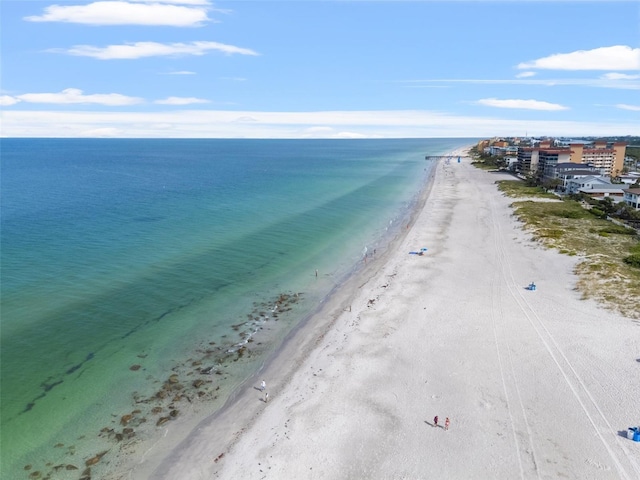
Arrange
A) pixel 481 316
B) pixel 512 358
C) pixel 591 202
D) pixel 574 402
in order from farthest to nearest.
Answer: pixel 591 202 → pixel 481 316 → pixel 512 358 → pixel 574 402

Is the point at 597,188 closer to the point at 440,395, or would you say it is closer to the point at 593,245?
the point at 593,245

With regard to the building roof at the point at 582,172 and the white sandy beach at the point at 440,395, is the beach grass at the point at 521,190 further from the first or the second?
the white sandy beach at the point at 440,395

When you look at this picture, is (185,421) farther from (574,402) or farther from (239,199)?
(239,199)

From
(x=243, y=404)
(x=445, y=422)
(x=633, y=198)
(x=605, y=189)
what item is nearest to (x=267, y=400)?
(x=243, y=404)

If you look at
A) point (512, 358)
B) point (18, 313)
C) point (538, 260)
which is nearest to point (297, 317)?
point (512, 358)

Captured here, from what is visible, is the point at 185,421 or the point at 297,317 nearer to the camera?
the point at 185,421
